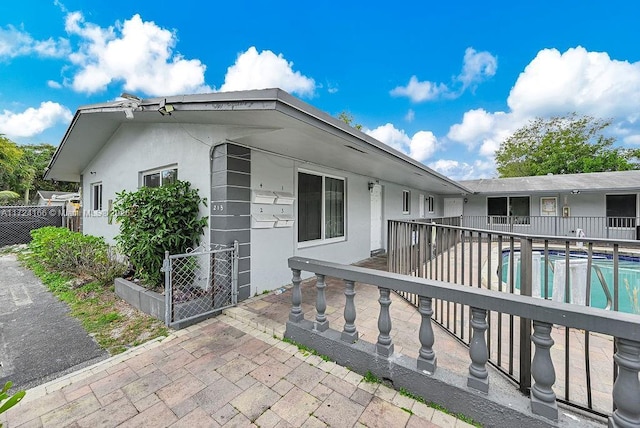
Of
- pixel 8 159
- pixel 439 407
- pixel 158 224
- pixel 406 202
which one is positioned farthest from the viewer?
pixel 8 159

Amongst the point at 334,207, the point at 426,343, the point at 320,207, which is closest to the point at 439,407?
the point at 426,343

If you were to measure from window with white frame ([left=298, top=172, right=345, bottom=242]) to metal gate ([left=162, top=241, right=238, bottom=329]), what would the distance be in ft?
5.78

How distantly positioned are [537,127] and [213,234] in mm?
34031

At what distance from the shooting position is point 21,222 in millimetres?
11594

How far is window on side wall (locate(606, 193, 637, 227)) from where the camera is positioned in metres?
13.0

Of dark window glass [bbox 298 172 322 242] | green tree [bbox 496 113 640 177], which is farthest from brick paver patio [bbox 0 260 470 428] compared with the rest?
green tree [bbox 496 113 640 177]

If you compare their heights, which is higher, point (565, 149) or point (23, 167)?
point (565, 149)

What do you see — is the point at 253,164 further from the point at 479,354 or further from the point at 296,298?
the point at 479,354

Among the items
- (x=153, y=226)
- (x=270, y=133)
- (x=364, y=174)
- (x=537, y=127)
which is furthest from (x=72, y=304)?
(x=537, y=127)

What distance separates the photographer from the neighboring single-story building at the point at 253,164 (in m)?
3.31

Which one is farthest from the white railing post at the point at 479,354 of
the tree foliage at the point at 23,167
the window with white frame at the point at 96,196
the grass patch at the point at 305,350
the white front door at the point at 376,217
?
the tree foliage at the point at 23,167

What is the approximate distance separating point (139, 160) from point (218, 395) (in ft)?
17.9

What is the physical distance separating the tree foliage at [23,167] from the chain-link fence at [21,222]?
273cm

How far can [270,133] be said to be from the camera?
11.5 feet
